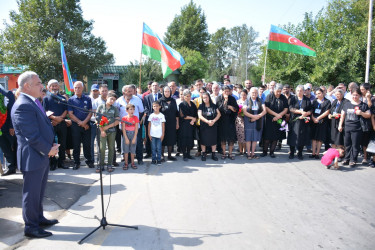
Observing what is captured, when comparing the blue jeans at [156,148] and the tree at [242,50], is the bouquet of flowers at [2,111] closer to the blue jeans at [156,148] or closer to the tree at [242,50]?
the blue jeans at [156,148]

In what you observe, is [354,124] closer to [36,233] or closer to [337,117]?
[337,117]

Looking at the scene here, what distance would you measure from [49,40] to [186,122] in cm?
2405

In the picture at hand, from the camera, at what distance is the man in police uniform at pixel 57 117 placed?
6.79 meters

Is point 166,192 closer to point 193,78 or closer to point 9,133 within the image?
point 9,133

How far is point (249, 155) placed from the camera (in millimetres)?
8289

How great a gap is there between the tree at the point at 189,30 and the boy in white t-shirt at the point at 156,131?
146 feet

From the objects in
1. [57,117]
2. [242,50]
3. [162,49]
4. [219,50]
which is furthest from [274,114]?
[219,50]

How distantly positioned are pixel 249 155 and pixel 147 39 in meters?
5.22

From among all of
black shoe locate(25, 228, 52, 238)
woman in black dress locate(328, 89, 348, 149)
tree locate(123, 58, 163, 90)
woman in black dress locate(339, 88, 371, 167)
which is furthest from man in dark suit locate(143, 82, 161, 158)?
tree locate(123, 58, 163, 90)

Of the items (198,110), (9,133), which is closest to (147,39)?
(198,110)

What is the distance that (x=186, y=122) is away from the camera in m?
8.24

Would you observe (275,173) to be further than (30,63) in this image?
No

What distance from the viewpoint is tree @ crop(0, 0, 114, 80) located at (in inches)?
1078

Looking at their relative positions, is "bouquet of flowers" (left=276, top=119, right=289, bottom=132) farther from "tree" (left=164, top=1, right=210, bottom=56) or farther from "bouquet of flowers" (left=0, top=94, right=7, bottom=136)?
"tree" (left=164, top=1, right=210, bottom=56)
